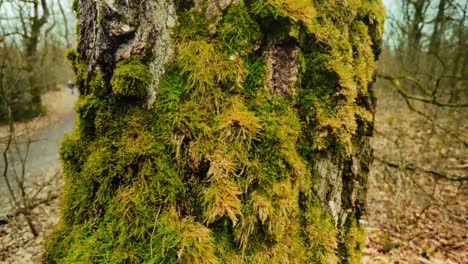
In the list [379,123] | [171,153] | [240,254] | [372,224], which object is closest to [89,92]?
[171,153]

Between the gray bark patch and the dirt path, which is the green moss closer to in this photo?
the gray bark patch

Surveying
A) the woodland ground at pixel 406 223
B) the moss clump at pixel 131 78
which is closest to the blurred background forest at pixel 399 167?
the woodland ground at pixel 406 223

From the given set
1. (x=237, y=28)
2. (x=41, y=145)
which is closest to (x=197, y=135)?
(x=237, y=28)

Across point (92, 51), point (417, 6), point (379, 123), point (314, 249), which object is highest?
point (417, 6)

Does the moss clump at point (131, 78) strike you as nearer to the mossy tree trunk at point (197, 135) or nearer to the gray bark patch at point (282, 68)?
the mossy tree trunk at point (197, 135)

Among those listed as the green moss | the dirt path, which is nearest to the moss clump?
the green moss

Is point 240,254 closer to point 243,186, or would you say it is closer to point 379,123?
point 243,186

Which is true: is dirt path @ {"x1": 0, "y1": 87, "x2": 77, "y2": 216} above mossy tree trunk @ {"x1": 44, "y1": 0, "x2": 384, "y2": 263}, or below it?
below
